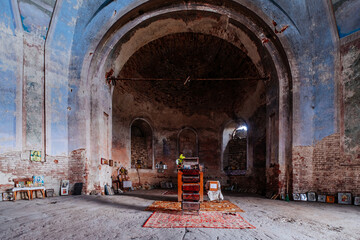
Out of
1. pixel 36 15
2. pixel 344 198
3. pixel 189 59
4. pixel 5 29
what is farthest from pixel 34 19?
pixel 344 198

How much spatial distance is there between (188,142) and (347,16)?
34.6 feet

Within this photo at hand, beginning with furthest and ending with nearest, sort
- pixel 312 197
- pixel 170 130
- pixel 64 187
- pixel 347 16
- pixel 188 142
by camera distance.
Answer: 1. pixel 188 142
2. pixel 170 130
3. pixel 64 187
4. pixel 312 197
5. pixel 347 16

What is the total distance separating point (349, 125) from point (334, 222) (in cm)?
411

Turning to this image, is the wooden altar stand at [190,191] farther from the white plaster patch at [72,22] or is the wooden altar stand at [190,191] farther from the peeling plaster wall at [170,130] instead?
the peeling plaster wall at [170,130]

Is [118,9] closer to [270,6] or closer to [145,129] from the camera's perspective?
[270,6]

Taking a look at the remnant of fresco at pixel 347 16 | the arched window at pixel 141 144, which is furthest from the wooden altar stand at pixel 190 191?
the arched window at pixel 141 144

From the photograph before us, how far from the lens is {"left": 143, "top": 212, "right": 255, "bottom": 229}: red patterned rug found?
4359 mm

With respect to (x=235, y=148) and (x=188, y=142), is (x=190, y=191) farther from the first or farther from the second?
(x=188, y=142)

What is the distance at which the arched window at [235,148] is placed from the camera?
13734 millimetres

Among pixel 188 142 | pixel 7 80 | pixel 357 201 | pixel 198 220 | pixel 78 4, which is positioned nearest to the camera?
pixel 198 220

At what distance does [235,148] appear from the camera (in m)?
14.3

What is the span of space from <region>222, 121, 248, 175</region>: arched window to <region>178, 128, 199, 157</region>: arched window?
198 centimetres

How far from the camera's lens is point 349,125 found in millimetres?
7453

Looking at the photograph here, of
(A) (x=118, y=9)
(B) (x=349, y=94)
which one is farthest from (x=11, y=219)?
(B) (x=349, y=94)
